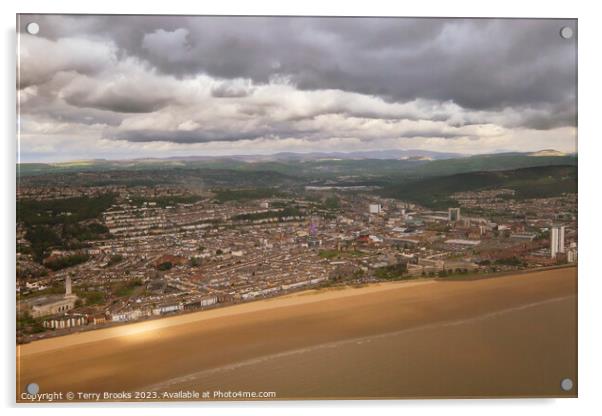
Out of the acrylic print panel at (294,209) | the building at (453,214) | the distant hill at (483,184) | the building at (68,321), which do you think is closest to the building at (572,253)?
the acrylic print panel at (294,209)

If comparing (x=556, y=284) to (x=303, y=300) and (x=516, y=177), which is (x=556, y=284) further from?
(x=303, y=300)

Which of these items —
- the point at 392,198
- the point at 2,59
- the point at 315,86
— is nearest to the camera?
the point at 2,59

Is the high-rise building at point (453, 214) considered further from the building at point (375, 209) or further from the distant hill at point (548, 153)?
the distant hill at point (548, 153)

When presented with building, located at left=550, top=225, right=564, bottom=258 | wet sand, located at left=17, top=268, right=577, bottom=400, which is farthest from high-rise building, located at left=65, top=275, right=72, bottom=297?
building, located at left=550, top=225, right=564, bottom=258

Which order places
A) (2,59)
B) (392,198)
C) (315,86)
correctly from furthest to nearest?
1. (392,198)
2. (315,86)
3. (2,59)

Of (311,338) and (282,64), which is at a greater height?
(282,64)
